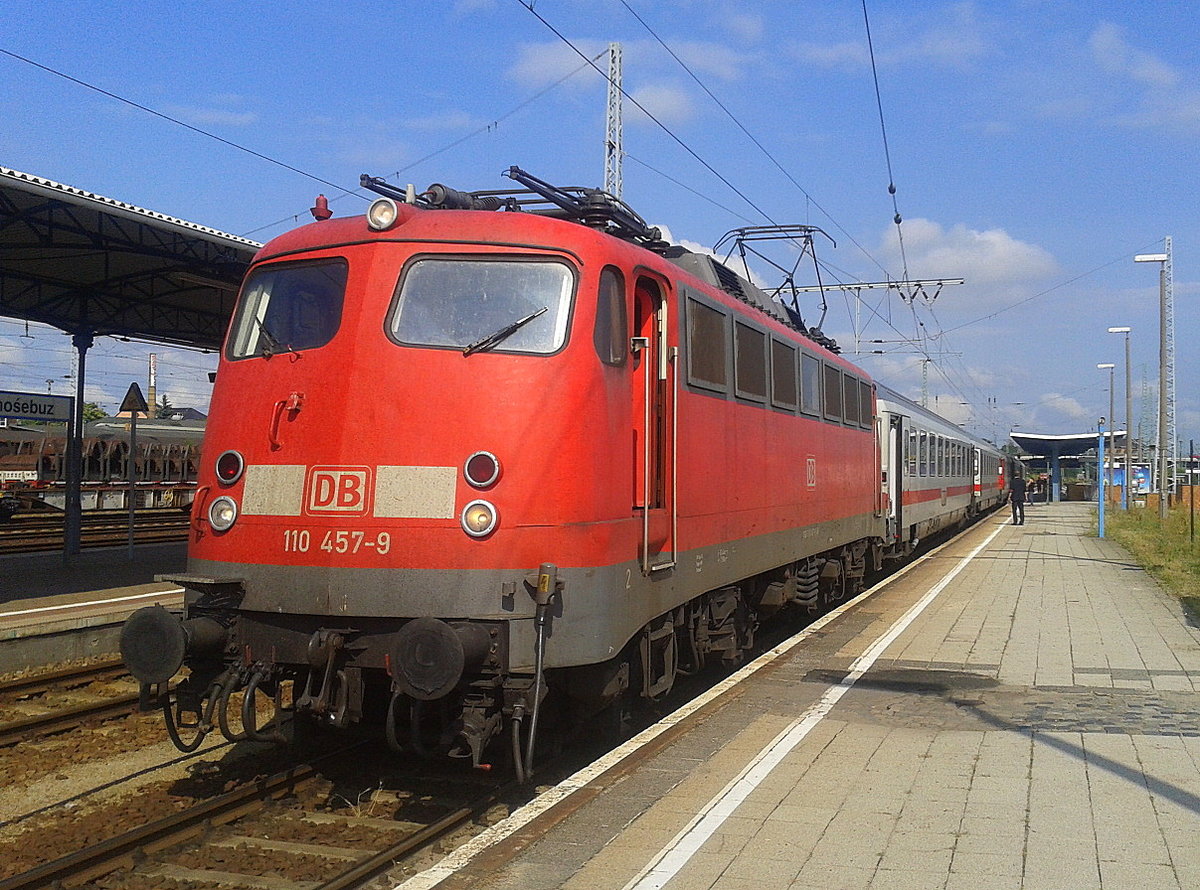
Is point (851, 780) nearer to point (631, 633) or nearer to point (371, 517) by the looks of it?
point (631, 633)

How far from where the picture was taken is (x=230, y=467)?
19.5ft

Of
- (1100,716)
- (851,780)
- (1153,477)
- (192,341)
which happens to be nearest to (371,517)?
(851,780)

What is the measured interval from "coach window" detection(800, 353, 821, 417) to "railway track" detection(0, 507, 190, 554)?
46.5 ft

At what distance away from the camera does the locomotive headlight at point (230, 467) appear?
589 cm

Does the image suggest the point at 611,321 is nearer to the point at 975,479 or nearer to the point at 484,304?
the point at 484,304

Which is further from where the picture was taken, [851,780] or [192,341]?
[192,341]

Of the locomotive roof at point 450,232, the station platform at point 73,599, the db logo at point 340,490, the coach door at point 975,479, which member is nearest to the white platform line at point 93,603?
the station platform at point 73,599

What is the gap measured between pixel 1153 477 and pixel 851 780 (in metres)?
39.2

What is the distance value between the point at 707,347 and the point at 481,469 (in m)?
2.68

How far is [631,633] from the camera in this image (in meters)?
6.10

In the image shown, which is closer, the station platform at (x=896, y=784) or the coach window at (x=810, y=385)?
the station platform at (x=896, y=784)

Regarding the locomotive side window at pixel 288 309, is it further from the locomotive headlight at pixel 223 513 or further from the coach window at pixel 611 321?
the coach window at pixel 611 321

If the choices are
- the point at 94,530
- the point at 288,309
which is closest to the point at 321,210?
the point at 288,309

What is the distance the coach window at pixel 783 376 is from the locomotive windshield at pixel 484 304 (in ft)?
13.1
